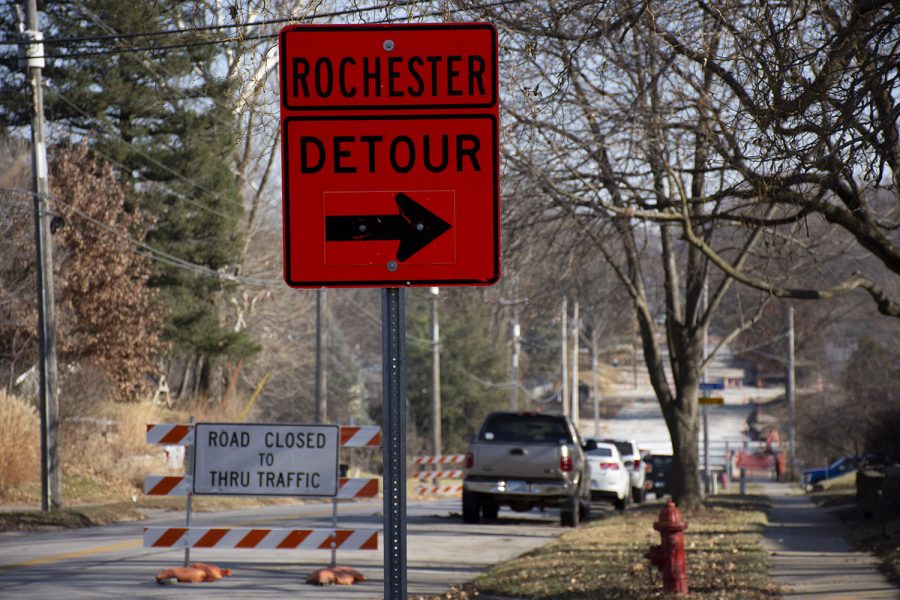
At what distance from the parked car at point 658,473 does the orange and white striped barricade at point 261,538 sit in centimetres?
2742

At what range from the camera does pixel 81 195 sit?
31438 mm

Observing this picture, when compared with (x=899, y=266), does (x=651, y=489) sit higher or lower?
lower

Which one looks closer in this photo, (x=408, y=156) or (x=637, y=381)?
(x=408, y=156)

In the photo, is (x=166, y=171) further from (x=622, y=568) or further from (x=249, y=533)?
(x=622, y=568)

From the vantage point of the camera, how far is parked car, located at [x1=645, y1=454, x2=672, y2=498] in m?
39.1

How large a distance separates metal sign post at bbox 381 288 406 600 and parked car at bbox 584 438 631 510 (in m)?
23.2

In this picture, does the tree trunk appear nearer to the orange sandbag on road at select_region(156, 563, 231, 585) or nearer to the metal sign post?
the orange sandbag on road at select_region(156, 563, 231, 585)

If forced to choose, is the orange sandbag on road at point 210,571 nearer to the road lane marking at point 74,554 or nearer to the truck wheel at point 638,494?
the road lane marking at point 74,554

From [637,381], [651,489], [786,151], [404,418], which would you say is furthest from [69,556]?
[637,381]

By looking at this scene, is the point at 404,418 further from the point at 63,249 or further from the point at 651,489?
the point at 651,489

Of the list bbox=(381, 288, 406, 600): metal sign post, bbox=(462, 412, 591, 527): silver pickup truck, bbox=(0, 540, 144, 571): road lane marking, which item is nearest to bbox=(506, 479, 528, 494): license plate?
bbox=(462, 412, 591, 527): silver pickup truck

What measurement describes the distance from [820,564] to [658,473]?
2634 cm

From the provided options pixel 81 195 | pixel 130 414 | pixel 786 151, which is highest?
pixel 81 195

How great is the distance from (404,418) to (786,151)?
5.12 metres
